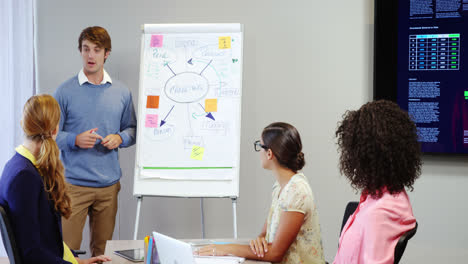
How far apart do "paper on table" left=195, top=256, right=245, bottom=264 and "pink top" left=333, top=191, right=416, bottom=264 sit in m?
0.49

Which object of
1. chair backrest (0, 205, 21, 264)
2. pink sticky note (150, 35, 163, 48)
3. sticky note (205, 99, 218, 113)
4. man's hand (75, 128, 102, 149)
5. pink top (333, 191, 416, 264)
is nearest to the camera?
pink top (333, 191, 416, 264)

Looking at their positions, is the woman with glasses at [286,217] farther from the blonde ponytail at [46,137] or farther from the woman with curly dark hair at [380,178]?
the blonde ponytail at [46,137]

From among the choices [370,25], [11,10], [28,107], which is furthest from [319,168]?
[11,10]

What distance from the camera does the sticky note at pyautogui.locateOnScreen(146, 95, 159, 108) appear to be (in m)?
3.18

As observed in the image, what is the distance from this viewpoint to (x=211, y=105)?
10.3 feet

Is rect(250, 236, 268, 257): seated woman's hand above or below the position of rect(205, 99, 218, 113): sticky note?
below

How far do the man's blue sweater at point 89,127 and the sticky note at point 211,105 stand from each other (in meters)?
0.57

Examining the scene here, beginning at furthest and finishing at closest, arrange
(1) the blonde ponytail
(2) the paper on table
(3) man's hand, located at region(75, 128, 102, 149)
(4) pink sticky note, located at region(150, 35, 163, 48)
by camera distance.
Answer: (4) pink sticky note, located at region(150, 35, 163, 48) < (3) man's hand, located at region(75, 128, 102, 149) < (1) the blonde ponytail < (2) the paper on table

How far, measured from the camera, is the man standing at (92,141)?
10.1ft

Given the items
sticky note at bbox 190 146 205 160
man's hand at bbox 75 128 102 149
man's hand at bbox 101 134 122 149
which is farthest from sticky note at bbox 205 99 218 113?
man's hand at bbox 75 128 102 149

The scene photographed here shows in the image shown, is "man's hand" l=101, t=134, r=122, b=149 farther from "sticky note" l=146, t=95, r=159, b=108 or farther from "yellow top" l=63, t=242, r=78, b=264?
"yellow top" l=63, t=242, r=78, b=264

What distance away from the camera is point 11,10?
11.6 ft

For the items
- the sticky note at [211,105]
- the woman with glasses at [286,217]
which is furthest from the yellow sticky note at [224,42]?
the woman with glasses at [286,217]

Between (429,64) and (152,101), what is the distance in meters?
1.91
